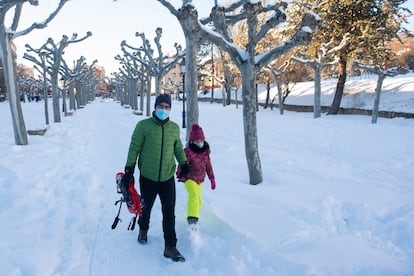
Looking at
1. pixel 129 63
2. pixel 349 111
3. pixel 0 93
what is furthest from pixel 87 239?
pixel 0 93

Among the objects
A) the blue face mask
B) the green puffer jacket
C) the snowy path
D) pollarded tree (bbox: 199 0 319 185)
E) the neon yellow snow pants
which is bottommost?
the snowy path

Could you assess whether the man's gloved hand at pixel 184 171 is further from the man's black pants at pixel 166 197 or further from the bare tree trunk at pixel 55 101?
the bare tree trunk at pixel 55 101

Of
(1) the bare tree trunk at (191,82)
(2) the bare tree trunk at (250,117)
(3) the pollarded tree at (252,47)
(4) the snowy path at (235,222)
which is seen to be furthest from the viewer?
(1) the bare tree trunk at (191,82)

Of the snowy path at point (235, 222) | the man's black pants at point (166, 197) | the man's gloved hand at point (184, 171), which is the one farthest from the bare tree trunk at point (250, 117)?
the man's black pants at point (166, 197)

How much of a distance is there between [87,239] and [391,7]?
A: 20446 mm

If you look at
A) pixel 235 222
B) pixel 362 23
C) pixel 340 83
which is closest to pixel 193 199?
pixel 235 222

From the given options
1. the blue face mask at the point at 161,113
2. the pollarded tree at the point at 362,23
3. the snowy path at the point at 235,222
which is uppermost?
the pollarded tree at the point at 362,23

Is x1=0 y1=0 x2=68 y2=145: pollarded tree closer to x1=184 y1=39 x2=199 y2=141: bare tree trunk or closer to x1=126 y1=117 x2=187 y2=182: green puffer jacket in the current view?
x1=184 y1=39 x2=199 y2=141: bare tree trunk

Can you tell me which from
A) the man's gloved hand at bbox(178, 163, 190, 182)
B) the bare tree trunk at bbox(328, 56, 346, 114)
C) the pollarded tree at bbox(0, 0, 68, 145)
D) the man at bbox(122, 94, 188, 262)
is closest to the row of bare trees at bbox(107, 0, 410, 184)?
the man's gloved hand at bbox(178, 163, 190, 182)

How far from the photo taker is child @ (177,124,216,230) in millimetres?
3754

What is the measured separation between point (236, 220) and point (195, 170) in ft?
3.07

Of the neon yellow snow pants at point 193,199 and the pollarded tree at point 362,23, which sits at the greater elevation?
the pollarded tree at point 362,23

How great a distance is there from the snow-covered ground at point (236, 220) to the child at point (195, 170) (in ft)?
1.01

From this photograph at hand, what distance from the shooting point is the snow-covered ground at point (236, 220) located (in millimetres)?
3201
